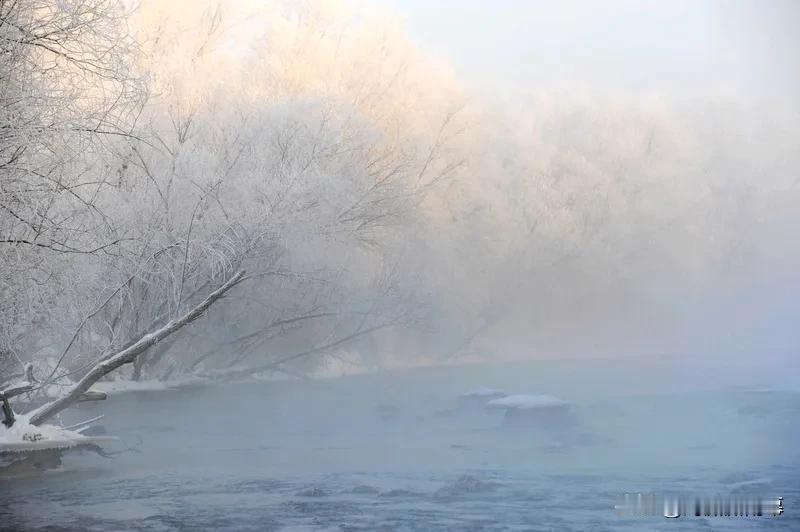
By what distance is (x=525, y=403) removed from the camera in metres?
11.0

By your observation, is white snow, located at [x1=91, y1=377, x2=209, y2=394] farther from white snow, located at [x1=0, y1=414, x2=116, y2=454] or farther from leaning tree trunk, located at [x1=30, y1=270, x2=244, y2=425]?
white snow, located at [x1=0, y1=414, x2=116, y2=454]

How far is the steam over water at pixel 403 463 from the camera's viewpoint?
6207 millimetres

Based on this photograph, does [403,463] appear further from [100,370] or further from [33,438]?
[33,438]

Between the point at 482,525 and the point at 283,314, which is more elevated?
the point at 283,314

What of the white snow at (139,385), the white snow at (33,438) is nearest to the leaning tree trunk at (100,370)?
the white snow at (33,438)

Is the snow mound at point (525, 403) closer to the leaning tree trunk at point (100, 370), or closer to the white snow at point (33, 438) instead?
the leaning tree trunk at point (100, 370)

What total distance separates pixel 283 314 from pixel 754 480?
7.27 m

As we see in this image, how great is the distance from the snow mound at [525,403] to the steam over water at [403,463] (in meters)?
0.24

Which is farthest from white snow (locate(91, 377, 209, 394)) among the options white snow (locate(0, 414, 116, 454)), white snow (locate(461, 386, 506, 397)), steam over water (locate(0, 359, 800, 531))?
white snow (locate(0, 414, 116, 454))

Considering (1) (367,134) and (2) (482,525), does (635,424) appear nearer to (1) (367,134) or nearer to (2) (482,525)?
(2) (482,525)

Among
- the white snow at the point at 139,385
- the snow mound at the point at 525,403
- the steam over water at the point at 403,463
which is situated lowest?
the steam over water at the point at 403,463

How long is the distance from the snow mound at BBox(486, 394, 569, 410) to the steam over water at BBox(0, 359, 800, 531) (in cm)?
24

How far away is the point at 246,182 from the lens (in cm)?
1110

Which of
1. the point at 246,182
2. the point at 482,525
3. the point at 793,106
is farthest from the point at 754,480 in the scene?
the point at 793,106
